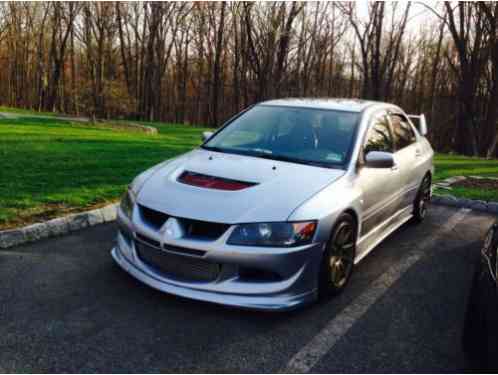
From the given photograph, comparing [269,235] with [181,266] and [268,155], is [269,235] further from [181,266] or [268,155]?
[268,155]

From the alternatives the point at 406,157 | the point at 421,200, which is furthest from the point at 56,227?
the point at 421,200

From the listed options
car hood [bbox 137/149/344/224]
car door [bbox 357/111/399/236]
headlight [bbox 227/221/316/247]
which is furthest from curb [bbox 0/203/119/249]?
car door [bbox 357/111/399/236]

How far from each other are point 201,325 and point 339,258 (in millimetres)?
1315

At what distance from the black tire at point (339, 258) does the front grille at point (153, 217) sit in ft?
4.27

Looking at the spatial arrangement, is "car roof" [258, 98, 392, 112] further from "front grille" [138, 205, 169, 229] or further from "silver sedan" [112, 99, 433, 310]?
"front grille" [138, 205, 169, 229]

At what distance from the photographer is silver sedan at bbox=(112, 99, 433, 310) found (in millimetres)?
3375

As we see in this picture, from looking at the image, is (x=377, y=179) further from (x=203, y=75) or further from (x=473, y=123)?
(x=203, y=75)

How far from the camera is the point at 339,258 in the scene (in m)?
3.91

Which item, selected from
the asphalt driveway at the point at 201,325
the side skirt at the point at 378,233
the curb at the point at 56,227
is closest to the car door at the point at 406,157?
the side skirt at the point at 378,233

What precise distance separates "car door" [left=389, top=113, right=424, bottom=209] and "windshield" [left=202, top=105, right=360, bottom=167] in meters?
0.93

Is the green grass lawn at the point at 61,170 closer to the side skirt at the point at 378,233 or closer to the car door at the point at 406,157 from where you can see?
the side skirt at the point at 378,233

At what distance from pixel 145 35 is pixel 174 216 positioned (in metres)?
36.3

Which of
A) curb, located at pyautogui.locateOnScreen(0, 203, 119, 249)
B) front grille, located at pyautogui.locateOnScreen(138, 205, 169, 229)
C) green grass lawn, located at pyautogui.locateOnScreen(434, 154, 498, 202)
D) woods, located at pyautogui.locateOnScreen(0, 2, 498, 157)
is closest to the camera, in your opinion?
front grille, located at pyautogui.locateOnScreen(138, 205, 169, 229)

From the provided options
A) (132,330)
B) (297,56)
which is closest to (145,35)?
(297,56)
